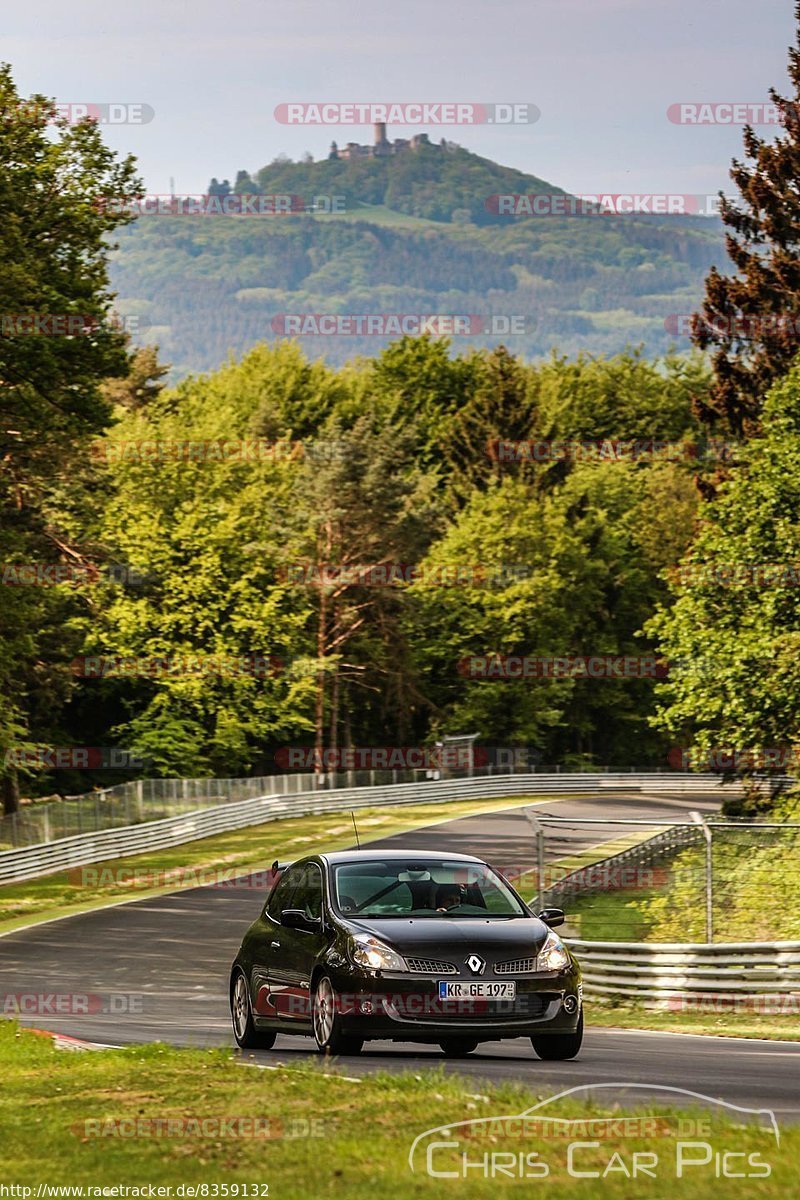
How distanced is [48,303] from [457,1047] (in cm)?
2849

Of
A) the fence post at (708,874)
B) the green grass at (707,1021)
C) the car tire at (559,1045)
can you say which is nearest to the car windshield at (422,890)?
the car tire at (559,1045)

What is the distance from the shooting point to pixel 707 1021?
19.9 metres

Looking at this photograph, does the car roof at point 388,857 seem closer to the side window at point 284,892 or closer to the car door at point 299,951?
the car door at point 299,951

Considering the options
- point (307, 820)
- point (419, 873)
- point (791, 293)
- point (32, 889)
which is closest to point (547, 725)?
point (307, 820)

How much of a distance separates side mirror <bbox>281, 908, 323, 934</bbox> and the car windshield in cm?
23

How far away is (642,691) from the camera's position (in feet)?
320

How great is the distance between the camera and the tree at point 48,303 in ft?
129

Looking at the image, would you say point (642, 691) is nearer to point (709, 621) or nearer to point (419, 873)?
point (709, 621)

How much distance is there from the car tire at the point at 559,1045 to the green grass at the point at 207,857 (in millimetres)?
24830

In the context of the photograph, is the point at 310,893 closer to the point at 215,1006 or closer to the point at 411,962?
the point at 411,962

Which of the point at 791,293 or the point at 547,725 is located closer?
the point at 791,293

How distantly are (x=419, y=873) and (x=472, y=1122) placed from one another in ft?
18.1

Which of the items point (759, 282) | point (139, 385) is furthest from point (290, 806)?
point (139, 385)

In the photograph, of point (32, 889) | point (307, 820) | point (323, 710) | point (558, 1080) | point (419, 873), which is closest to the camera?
point (558, 1080)
